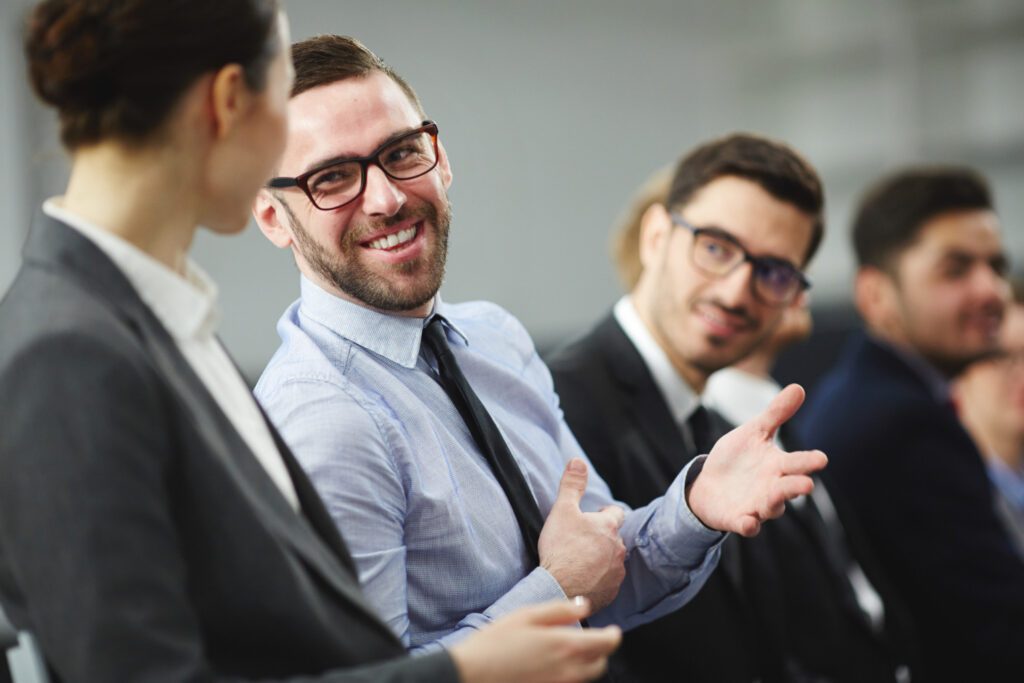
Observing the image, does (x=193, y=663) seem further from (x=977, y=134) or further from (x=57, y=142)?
(x=977, y=134)

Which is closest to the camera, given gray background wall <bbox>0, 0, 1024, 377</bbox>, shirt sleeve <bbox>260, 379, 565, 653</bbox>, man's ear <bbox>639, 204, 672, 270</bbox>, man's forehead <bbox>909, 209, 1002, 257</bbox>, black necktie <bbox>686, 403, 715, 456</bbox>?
shirt sleeve <bbox>260, 379, 565, 653</bbox>

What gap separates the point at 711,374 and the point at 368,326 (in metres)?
0.76

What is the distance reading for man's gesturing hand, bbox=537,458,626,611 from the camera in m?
1.09

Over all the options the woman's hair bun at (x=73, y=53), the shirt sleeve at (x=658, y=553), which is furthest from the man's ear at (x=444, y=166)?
the woman's hair bun at (x=73, y=53)

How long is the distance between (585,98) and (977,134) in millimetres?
1973

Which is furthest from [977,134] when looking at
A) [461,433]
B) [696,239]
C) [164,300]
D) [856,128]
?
[164,300]

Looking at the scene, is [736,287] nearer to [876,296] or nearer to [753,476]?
[753,476]

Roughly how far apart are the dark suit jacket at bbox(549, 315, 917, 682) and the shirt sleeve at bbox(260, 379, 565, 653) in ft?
1.46

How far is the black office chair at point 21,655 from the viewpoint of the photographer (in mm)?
785

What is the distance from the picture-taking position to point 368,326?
3.63 feet

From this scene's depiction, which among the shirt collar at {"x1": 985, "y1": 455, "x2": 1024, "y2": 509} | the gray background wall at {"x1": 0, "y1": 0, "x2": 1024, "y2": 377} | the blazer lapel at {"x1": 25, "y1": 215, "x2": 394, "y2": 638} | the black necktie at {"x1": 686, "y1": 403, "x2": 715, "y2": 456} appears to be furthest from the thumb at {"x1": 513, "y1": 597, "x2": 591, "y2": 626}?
the gray background wall at {"x1": 0, "y1": 0, "x2": 1024, "y2": 377}

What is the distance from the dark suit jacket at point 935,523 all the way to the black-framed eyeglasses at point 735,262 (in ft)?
1.90

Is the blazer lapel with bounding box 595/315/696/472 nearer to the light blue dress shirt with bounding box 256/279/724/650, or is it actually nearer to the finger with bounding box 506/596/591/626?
the light blue dress shirt with bounding box 256/279/724/650

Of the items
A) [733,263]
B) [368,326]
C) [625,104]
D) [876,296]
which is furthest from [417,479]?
[625,104]
